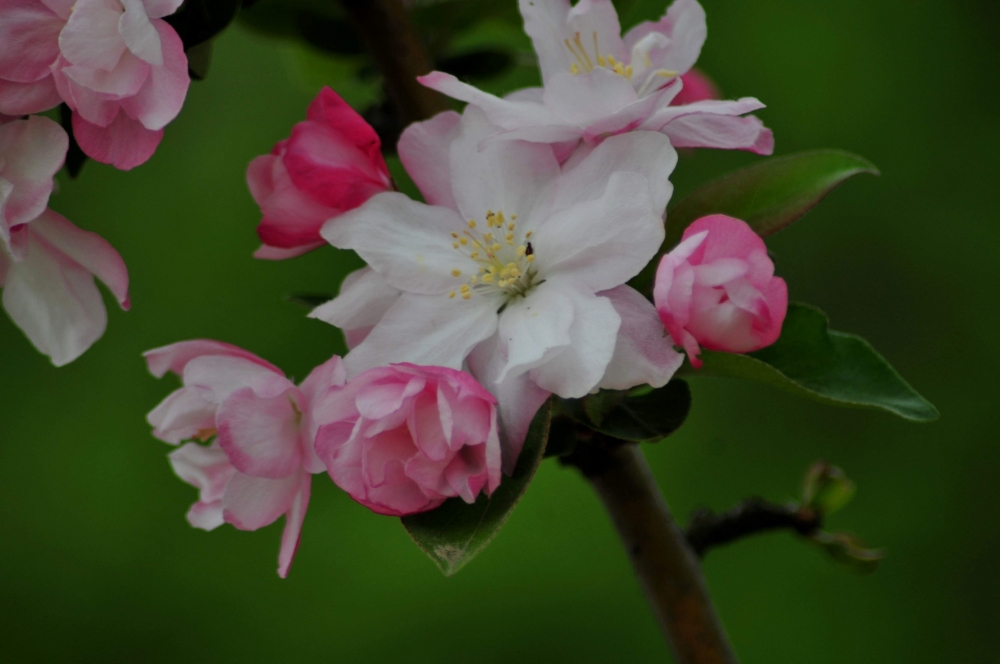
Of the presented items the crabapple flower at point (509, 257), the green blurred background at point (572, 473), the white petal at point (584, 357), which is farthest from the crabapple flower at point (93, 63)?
the green blurred background at point (572, 473)

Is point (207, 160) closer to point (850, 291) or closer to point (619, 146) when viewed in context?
point (850, 291)

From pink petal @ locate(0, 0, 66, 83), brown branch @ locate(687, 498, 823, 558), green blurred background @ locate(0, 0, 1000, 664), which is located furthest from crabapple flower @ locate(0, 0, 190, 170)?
green blurred background @ locate(0, 0, 1000, 664)

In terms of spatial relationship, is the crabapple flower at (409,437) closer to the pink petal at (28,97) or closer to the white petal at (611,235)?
the white petal at (611,235)

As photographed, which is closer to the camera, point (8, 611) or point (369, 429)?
point (369, 429)

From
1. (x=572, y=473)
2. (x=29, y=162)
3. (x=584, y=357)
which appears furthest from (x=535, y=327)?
(x=572, y=473)

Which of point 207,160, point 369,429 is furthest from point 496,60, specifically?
point 207,160

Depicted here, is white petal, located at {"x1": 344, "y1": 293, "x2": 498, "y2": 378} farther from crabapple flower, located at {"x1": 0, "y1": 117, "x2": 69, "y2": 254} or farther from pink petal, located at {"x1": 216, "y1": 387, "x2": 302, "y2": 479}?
crabapple flower, located at {"x1": 0, "y1": 117, "x2": 69, "y2": 254}

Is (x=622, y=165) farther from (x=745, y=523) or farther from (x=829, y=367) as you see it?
(x=745, y=523)
